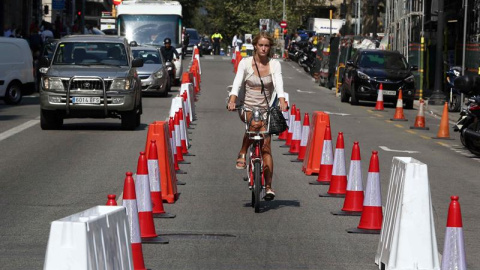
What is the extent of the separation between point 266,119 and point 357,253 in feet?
8.82

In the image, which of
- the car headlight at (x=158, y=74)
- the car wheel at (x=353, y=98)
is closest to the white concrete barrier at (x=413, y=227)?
the car wheel at (x=353, y=98)

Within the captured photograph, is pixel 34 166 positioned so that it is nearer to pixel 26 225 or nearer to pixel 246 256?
pixel 26 225

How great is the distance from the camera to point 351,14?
301 feet

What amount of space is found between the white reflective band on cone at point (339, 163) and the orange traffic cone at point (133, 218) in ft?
16.3

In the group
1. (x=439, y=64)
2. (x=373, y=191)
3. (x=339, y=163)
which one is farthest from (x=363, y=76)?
(x=373, y=191)

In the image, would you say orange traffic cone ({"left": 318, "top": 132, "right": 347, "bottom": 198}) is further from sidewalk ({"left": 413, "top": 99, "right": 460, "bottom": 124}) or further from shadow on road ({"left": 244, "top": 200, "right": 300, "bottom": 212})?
sidewalk ({"left": 413, "top": 99, "right": 460, "bottom": 124})

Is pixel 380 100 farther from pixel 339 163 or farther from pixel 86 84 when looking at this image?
pixel 339 163

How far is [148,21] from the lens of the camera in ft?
143

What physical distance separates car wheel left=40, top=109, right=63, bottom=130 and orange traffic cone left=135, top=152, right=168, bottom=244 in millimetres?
12275

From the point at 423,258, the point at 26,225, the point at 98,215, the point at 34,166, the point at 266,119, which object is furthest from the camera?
the point at 34,166

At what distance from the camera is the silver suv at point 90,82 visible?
69.7 ft

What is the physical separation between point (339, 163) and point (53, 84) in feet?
32.6

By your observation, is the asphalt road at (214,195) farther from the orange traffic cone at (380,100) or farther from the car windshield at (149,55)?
the car windshield at (149,55)

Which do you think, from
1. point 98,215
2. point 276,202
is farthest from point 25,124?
point 98,215
